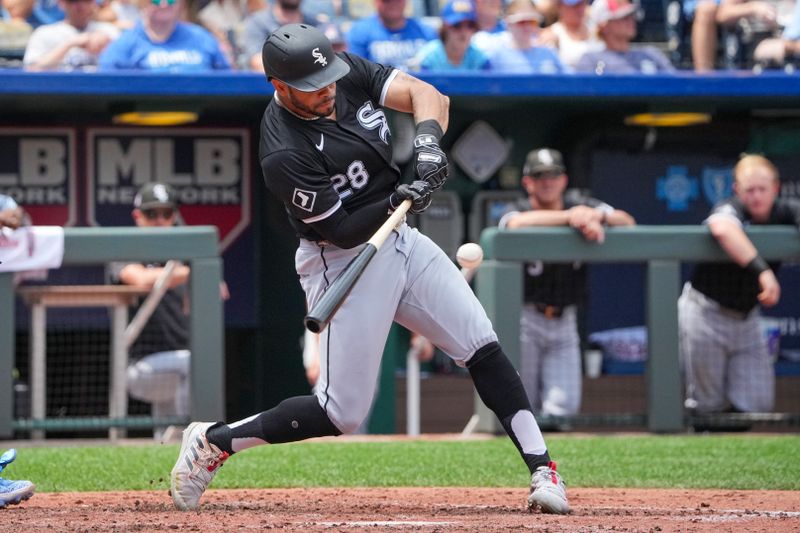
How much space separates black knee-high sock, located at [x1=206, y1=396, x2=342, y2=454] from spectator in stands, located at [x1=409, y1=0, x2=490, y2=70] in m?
4.18

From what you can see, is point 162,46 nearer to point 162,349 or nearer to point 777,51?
point 162,349

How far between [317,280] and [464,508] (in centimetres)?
95

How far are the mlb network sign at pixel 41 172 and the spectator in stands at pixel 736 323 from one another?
3891 millimetres

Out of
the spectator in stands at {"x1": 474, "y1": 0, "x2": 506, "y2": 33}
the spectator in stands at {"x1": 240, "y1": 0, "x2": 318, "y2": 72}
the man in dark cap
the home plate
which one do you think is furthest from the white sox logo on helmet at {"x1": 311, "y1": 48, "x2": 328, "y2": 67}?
the spectator in stands at {"x1": 474, "y1": 0, "x2": 506, "y2": 33}

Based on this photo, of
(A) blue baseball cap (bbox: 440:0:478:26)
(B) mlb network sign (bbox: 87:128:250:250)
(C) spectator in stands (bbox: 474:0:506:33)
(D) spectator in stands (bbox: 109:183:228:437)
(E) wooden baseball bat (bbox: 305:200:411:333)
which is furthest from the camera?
(C) spectator in stands (bbox: 474:0:506:33)

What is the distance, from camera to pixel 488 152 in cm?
929

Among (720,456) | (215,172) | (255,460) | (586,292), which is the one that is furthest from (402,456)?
(215,172)

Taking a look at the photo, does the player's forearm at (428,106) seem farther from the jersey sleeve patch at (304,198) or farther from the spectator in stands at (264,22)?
the spectator in stands at (264,22)

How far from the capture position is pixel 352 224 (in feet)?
14.8

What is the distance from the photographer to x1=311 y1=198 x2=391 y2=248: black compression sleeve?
4.50 meters

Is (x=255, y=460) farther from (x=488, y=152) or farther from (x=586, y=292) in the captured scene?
(x=488, y=152)

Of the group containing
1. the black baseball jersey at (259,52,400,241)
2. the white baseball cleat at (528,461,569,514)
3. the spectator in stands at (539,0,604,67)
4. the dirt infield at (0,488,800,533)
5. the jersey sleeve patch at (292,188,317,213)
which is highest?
the spectator in stands at (539,0,604,67)

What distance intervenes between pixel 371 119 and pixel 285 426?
41.7 inches

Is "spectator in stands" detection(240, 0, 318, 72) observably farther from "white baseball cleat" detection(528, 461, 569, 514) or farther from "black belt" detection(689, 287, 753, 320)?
"white baseball cleat" detection(528, 461, 569, 514)
